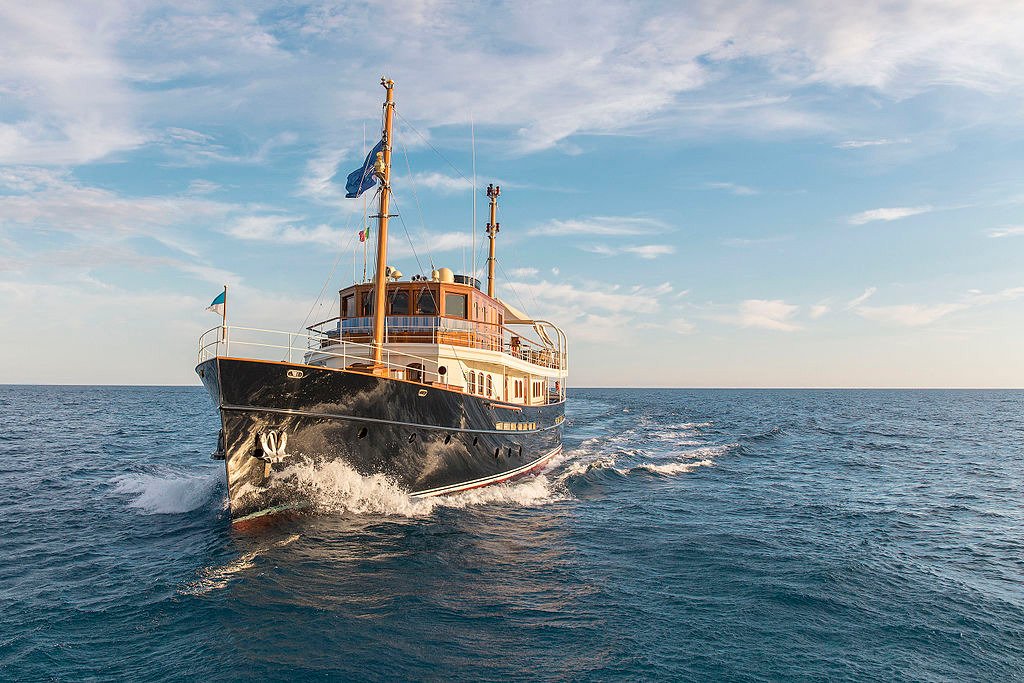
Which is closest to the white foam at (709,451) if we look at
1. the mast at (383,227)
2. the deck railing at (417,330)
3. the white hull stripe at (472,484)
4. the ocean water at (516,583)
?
the ocean water at (516,583)

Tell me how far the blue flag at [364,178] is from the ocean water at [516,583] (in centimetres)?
845

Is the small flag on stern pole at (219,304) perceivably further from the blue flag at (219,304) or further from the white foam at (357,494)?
the white foam at (357,494)

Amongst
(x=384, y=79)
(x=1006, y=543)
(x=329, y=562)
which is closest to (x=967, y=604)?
(x=1006, y=543)

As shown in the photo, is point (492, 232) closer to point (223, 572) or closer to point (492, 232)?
point (492, 232)

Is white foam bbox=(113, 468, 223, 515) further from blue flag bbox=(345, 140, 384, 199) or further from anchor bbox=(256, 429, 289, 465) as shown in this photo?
blue flag bbox=(345, 140, 384, 199)

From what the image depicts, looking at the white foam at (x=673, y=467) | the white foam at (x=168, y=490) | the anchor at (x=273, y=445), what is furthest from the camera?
the white foam at (x=673, y=467)

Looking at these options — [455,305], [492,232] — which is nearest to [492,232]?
[492,232]

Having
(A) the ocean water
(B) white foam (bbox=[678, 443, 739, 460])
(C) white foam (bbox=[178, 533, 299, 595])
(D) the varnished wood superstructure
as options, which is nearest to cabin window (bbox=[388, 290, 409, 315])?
(D) the varnished wood superstructure

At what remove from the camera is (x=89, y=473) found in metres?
24.6

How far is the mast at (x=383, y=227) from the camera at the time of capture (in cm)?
1658

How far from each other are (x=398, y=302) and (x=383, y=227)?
3.47 metres

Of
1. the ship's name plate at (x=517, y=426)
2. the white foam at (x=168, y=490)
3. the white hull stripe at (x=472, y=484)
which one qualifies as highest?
the ship's name plate at (x=517, y=426)

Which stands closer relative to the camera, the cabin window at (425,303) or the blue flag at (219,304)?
the blue flag at (219,304)

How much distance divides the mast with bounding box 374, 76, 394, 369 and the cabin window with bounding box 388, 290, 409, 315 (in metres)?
2.49
